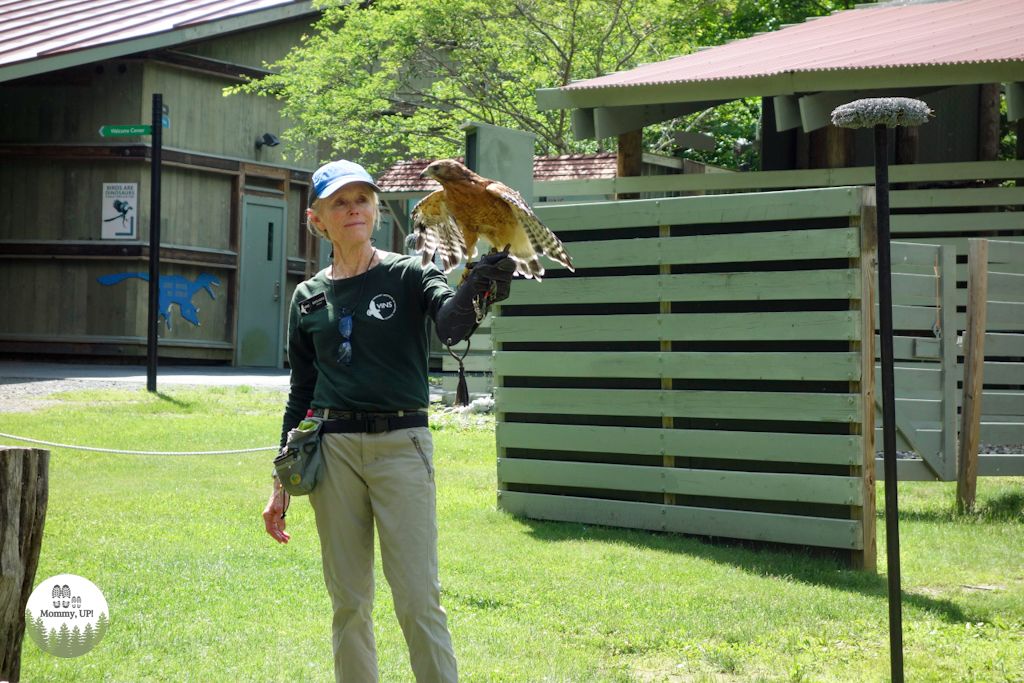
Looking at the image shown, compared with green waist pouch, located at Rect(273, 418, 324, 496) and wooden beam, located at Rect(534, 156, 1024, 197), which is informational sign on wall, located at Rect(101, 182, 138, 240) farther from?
green waist pouch, located at Rect(273, 418, 324, 496)

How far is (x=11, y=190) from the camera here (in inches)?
762

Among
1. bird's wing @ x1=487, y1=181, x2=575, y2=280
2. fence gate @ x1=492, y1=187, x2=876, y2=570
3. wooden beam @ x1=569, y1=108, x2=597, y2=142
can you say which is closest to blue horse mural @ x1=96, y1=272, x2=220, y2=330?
wooden beam @ x1=569, y1=108, x2=597, y2=142

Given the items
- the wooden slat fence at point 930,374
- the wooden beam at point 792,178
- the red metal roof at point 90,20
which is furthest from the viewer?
the red metal roof at point 90,20

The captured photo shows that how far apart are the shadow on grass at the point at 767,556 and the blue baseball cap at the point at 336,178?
3.57 metres

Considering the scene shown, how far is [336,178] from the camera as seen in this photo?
3336 millimetres

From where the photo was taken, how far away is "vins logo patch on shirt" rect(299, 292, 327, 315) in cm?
344

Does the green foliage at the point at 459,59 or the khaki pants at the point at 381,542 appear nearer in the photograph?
the khaki pants at the point at 381,542

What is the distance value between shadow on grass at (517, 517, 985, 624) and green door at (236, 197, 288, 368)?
47.7 feet

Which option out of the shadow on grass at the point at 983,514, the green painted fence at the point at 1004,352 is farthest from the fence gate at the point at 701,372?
the green painted fence at the point at 1004,352

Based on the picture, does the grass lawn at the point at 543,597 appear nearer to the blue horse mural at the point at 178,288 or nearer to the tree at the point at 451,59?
the blue horse mural at the point at 178,288

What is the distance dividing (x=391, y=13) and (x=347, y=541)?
702 inches

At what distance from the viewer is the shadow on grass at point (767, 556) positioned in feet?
17.6

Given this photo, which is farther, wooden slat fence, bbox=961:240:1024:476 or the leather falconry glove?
wooden slat fence, bbox=961:240:1024:476

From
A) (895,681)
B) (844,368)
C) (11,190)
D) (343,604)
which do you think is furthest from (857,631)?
(11,190)
